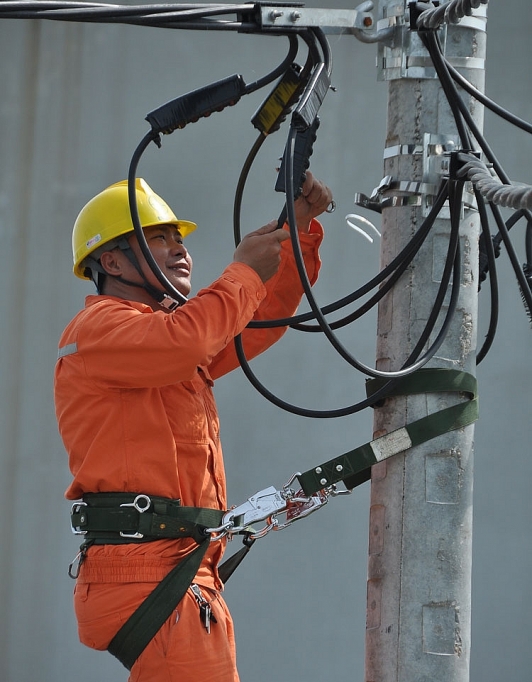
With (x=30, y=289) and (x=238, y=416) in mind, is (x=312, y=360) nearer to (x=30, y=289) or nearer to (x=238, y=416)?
(x=238, y=416)

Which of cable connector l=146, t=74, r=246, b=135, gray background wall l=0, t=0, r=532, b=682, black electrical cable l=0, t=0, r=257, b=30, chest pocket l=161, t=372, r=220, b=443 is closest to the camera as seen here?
black electrical cable l=0, t=0, r=257, b=30

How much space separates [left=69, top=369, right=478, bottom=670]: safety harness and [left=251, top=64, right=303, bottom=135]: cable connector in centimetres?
70

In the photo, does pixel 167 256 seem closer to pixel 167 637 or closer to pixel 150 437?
pixel 150 437

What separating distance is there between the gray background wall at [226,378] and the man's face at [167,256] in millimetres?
1758

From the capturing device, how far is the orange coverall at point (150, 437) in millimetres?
2711

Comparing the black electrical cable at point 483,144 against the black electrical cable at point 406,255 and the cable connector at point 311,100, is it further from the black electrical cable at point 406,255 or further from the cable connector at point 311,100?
the cable connector at point 311,100

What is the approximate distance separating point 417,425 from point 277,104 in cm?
86

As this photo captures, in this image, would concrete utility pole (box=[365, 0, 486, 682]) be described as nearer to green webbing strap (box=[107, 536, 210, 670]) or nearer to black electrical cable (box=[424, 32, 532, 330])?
black electrical cable (box=[424, 32, 532, 330])

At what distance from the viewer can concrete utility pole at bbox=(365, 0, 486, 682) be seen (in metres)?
2.67

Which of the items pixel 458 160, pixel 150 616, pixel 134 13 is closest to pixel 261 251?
pixel 458 160

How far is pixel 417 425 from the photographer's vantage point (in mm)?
2695

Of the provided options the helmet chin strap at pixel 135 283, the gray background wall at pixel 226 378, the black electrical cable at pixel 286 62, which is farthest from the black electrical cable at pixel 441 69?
the gray background wall at pixel 226 378

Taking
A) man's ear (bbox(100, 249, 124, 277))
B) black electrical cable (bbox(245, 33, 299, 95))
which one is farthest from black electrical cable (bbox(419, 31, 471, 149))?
man's ear (bbox(100, 249, 124, 277))

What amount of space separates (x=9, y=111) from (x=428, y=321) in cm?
288
